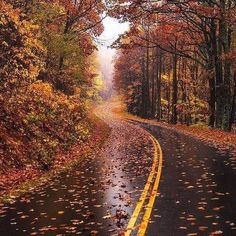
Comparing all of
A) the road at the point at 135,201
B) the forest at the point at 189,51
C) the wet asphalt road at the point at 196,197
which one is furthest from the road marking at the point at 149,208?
the forest at the point at 189,51

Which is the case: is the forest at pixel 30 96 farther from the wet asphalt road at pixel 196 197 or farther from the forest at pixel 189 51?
the forest at pixel 189 51

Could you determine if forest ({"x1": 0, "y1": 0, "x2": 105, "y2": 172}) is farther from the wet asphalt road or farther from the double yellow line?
the wet asphalt road

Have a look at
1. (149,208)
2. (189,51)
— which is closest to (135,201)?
(149,208)

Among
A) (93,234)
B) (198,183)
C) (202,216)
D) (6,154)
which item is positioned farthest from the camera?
(6,154)

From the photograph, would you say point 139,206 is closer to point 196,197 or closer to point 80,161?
point 196,197

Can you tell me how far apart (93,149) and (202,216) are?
14.5 meters

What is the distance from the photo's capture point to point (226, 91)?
1158 inches

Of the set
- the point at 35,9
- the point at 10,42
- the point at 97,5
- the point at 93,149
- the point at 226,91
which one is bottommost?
the point at 93,149

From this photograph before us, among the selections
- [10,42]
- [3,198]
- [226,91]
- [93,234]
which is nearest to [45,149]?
[10,42]

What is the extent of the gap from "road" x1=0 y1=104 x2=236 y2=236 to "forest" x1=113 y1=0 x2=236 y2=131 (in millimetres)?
12215

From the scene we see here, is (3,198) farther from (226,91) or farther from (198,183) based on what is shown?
(226,91)

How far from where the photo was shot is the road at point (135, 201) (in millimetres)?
8203

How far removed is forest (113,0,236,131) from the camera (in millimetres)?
28172

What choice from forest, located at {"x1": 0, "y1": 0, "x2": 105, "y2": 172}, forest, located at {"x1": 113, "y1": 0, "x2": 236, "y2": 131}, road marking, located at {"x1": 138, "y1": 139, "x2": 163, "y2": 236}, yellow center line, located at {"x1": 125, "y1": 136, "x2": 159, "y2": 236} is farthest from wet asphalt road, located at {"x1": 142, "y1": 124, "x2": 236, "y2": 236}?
forest, located at {"x1": 113, "y1": 0, "x2": 236, "y2": 131}
